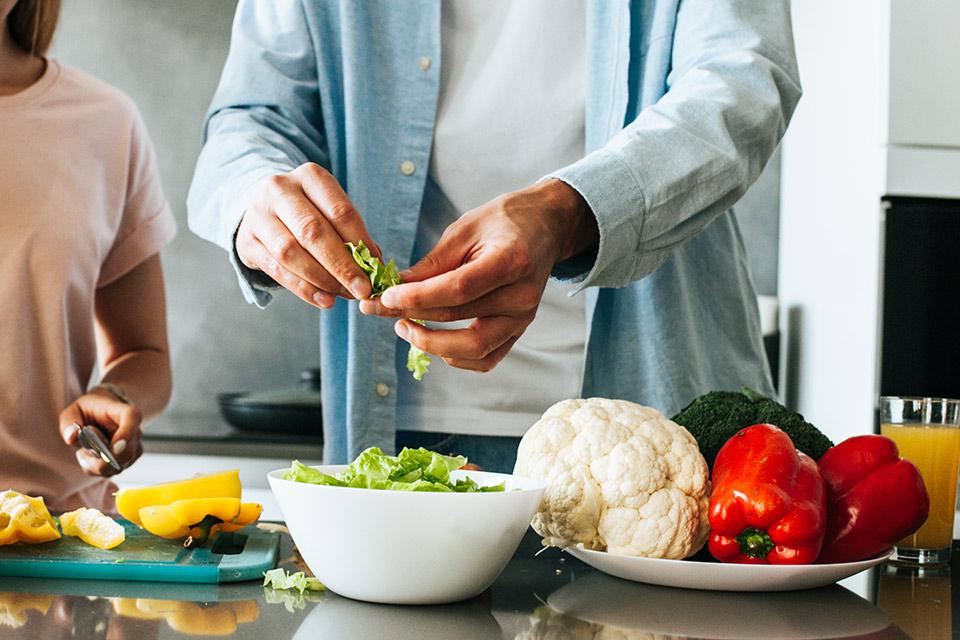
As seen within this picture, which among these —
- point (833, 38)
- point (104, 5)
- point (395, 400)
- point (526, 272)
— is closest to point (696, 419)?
point (526, 272)

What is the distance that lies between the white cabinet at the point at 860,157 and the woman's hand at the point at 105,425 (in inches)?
52.5

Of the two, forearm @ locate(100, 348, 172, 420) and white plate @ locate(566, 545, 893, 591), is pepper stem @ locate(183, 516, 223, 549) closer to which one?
white plate @ locate(566, 545, 893, 591)

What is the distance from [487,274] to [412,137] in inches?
22.1

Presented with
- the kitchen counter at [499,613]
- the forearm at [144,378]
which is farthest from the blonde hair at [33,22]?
the kitchen counter at [499,613]

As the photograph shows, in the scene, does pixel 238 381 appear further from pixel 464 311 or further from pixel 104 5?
pixel 464 311

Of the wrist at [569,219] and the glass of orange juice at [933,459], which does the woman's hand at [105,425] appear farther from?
the glass of orange juice at [933,459]

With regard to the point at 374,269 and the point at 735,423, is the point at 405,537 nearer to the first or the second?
the point at 374,269

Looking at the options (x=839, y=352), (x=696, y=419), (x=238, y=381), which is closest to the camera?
(x=696, y=419)

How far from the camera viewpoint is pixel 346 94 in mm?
1338

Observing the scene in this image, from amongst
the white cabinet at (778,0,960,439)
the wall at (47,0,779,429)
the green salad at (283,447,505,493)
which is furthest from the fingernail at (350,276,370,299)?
the wall at (47,0,779,429)

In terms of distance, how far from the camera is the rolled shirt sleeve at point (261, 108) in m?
1.13

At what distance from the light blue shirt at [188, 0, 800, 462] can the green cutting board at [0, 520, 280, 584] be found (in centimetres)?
39

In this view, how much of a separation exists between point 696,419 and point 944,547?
266 millimetres

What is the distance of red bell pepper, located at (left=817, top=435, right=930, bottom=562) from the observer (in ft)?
2.72
